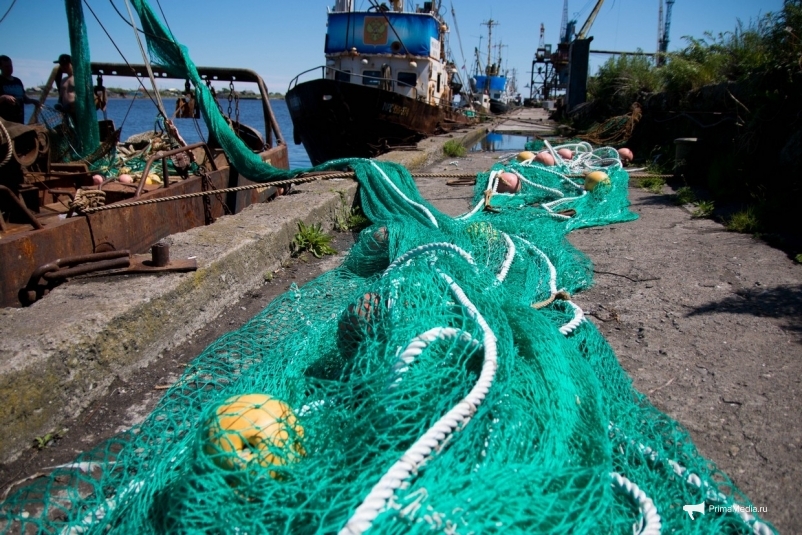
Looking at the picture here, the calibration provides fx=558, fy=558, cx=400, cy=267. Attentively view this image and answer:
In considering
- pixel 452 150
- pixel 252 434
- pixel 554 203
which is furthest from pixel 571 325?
pixel 452 150

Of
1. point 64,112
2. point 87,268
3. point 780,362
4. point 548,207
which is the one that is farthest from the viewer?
point 64,112

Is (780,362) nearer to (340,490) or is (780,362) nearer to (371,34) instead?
(340,490)

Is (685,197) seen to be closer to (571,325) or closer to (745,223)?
(745,223)

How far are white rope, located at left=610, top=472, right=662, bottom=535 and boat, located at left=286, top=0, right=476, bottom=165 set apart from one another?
39.4 feet

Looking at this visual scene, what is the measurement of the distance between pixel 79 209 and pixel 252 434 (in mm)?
3036

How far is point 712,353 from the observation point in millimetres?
2775

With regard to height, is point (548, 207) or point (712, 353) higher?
point (548, 207)

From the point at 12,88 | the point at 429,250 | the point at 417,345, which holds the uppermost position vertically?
the point at 12,88

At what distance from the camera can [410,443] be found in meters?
1.55

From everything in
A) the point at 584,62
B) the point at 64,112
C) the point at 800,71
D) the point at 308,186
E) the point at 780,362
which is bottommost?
the point at 780,362

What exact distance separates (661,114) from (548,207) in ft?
25.2

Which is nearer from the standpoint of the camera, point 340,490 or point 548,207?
point 340,490

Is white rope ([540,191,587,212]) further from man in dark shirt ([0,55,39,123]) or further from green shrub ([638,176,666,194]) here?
man in dark shirt ([0,55,39,123])

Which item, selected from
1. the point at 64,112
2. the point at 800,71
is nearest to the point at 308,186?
the point at 64,112
